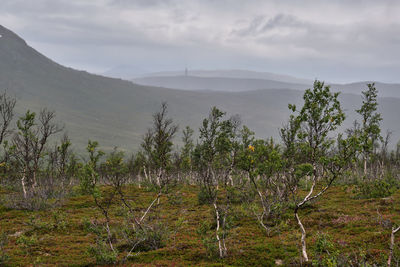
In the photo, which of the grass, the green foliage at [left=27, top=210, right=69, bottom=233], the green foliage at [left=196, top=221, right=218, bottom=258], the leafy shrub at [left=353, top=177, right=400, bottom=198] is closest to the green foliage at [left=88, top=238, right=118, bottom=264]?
the grass

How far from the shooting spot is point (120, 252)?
24.1m

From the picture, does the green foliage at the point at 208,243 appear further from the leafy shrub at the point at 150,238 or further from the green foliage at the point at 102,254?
the green foliage at the point at 102,254

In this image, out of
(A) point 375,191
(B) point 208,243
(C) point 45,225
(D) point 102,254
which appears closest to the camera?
(D) point 102,254

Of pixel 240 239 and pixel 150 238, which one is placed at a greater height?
pixel 150 238

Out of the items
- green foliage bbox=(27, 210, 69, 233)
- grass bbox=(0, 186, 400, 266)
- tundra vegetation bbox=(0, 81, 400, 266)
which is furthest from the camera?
green foliage bbox=(27, 210, 69, 233)

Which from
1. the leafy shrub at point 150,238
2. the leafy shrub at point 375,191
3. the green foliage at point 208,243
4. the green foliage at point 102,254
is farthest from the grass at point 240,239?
the leafy shrub at point 375,191

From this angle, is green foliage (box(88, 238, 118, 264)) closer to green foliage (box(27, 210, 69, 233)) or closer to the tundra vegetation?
the tundra vegetation

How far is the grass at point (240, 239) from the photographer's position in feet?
68.8

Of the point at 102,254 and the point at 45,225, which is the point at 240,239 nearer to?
the point at 102,254

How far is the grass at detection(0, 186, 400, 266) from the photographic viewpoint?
21.0 meters

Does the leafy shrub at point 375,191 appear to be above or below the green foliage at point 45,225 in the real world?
above

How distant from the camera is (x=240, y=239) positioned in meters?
25.9

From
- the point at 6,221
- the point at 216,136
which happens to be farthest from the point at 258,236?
the point at 6,221

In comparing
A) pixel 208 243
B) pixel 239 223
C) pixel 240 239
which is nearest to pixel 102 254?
pixel 208 243
